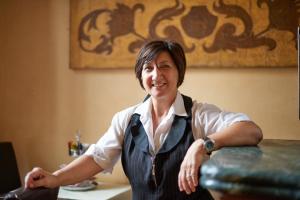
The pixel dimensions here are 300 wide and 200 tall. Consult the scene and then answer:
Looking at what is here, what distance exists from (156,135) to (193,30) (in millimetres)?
898

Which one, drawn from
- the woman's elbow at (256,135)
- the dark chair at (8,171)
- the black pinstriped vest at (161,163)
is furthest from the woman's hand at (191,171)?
the dark chair at (8,171)

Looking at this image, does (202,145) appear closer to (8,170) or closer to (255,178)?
(255,178)

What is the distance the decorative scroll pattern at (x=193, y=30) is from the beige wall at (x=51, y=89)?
89mm

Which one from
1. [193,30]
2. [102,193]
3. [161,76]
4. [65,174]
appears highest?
[193,30]

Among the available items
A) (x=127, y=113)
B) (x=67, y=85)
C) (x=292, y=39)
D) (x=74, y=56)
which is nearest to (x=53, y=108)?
(x=67, y=85)

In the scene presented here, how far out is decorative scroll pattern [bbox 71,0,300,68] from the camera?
6.81ft

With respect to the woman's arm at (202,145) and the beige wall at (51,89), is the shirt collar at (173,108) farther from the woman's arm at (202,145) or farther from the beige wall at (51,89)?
the beige wall at (51,89)

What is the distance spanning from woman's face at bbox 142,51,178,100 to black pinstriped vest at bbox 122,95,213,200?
0.10m

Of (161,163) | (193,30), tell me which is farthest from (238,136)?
(193,30)

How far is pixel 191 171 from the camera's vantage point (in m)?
1.09

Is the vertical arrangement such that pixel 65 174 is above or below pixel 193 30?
below

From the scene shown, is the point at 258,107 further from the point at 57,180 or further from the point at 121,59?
the point at 57,180

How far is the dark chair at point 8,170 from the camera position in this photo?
235cm

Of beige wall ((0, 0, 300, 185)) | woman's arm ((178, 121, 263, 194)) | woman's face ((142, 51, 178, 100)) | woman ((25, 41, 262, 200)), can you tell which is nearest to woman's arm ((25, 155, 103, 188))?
woman ((25, 41, 262, 200))
